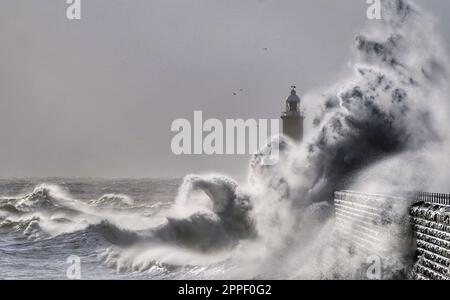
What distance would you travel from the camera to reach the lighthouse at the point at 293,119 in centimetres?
4481

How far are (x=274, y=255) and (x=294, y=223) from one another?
6.07 m

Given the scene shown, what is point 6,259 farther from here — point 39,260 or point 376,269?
point 376,269

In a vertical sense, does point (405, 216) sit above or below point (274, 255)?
above

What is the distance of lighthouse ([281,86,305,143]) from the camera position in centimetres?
4481

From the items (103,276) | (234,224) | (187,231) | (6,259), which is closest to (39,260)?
(6,259)

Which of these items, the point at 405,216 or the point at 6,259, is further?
the point at 6,259

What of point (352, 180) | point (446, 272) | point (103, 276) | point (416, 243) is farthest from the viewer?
point (352, 180)

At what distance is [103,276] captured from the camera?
28281mm

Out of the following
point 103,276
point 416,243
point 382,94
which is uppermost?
point 382,94

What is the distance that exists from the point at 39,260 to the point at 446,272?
1949 cm

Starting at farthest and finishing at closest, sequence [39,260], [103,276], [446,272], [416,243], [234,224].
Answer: [234,224]
[39,260]
[103,276]
[416,243]
[446,272]

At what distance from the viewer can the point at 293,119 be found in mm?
45406

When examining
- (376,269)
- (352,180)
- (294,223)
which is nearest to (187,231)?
(294,223)

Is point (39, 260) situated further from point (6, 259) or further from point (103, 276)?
point (103, 276)
